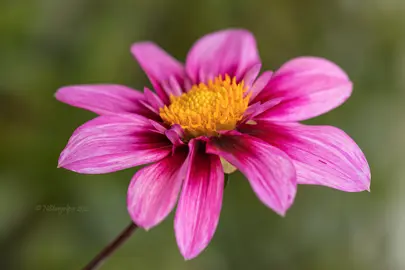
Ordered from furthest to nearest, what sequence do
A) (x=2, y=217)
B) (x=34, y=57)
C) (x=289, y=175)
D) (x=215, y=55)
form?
1. (x=34, y=57)
2. (x=2, y=217)
3. (x=215, y=55)
4. (x=289, y=175)

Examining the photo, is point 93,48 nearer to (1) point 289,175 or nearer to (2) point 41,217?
(2) point 41,217

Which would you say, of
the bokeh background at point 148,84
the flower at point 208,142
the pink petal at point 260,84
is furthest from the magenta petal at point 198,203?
the bokeh background at point 148,84

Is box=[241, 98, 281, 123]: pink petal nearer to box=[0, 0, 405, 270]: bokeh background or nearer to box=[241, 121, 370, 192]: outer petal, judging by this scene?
box=[241, 121, 370, 192]: outer petal

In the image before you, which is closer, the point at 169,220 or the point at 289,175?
the point at 289,175

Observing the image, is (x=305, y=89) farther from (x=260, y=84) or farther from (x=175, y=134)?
(x=175, y=134)

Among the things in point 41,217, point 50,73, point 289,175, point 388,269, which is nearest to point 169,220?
point 41,217

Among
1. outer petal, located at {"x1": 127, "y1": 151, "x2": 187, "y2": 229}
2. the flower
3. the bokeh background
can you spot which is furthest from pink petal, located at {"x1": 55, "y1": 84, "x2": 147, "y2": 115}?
the bokeh background

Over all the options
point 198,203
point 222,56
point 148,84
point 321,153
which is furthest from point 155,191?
point 148,84
